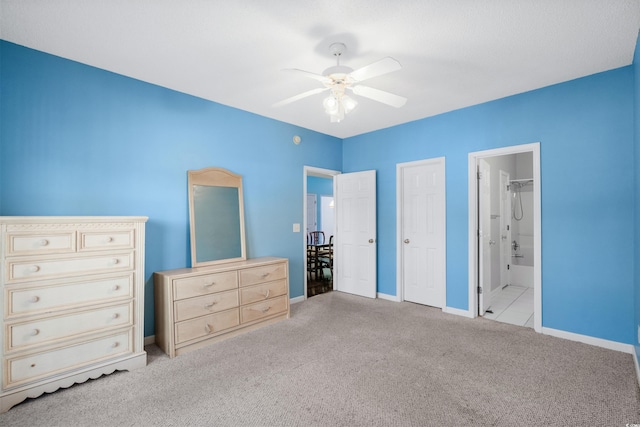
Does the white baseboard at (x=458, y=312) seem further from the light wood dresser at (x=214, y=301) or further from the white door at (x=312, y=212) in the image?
the white door at (x=312, y=212)

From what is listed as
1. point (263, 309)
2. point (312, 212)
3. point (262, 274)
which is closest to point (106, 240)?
point (262, 274)

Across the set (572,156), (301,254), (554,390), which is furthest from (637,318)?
(301,254)

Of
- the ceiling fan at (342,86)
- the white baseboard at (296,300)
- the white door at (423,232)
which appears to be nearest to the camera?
the ceiling fan at (342,86)

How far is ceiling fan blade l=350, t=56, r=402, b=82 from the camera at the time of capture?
1.90 metres

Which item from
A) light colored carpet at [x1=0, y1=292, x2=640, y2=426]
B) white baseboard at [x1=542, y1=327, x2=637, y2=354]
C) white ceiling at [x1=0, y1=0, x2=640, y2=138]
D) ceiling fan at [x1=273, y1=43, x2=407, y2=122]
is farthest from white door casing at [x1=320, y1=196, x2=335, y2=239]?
ceiling fan at [x1=273, y1=43, x2=407, y2=122]

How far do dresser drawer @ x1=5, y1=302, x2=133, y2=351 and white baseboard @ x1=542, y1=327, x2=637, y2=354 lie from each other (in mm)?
4083

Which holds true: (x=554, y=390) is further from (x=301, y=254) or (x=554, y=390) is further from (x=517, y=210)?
(x=517, y=210)

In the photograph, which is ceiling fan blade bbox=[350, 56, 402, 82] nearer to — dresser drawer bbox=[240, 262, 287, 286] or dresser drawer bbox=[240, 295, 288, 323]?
dresser drawer bbox=[240, 262, 287, 286]

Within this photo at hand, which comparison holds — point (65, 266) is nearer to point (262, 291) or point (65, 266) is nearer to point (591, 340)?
point (262, 291)

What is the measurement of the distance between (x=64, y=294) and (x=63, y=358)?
467 mm

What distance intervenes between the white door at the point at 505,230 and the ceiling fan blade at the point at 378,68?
157 inches

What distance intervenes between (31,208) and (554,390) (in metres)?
4.26

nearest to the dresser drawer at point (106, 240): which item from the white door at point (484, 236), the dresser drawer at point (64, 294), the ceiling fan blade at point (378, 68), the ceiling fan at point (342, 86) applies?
the dresser drawer at point (64, 294)

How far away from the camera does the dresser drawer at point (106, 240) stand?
228 cm
